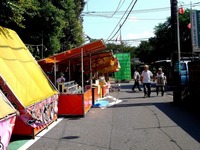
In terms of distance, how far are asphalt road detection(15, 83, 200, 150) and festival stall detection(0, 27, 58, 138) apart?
501mm

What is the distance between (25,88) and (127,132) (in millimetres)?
2889

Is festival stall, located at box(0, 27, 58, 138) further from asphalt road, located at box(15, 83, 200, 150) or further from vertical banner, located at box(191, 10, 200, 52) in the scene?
vertical banner, located at box(191, 10, 200, 52)

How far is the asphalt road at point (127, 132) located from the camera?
6.95m

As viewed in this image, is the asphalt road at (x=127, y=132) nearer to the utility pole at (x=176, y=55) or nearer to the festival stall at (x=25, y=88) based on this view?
the festival stall at (x=25, y=88)

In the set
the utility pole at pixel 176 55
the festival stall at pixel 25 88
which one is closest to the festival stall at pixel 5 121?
the festival stall at pixel 25 88

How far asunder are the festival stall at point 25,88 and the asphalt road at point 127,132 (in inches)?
19.7

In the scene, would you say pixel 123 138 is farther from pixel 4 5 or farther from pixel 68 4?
pixel 68 4

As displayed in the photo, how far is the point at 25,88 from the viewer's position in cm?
792

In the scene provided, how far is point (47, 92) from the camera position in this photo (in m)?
9.45

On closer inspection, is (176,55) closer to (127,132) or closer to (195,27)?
(195,27)

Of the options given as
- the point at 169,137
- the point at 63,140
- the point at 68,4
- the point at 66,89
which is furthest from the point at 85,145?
the point at 68,4

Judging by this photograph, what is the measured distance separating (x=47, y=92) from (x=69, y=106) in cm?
167

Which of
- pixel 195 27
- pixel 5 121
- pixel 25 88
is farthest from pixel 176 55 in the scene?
pixel 5 121

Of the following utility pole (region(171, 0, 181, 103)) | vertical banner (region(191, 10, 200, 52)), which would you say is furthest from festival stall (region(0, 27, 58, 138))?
vertical banner (region(191, 10, 200, 52))
